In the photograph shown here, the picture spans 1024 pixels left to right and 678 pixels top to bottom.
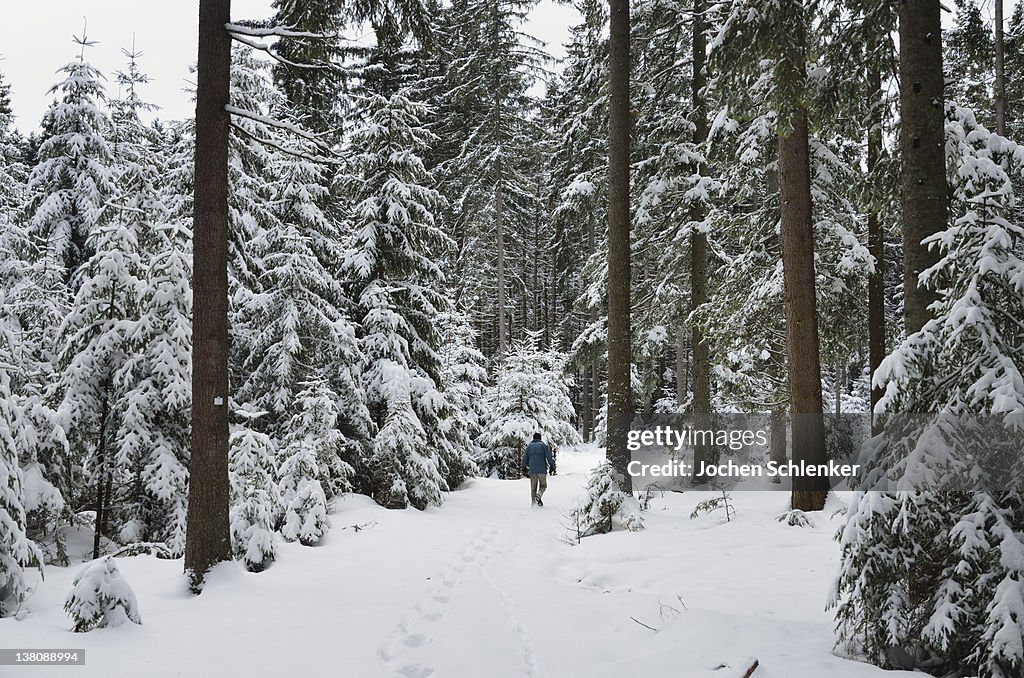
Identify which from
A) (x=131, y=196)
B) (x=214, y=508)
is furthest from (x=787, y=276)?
(x=131, y=196)

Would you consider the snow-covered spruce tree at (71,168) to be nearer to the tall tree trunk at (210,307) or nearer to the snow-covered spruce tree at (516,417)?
the tall tree trunk at (210,307)

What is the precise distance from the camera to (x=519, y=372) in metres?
23.0

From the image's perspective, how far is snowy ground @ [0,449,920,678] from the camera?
4.82 metres

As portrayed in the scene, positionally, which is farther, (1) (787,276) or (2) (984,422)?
(1) (787,276)

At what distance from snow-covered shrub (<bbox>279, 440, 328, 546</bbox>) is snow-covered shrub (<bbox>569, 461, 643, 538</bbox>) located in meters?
4.55

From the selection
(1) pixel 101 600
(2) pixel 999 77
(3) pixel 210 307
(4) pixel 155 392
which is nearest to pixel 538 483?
(4) pixel 155 392

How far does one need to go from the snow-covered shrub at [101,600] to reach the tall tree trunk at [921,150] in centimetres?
707

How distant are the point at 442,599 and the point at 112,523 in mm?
6443

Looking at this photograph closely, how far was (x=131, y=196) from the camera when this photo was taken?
1083 cm

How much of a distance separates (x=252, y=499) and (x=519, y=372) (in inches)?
606

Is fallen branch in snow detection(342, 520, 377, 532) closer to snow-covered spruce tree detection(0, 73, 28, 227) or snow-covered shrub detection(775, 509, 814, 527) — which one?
snow-covered shrub detection(775, 509, 814, 527)

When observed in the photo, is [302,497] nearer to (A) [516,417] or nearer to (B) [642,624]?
(B) [642,624]

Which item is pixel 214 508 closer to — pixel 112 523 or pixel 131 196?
pixel 112 523

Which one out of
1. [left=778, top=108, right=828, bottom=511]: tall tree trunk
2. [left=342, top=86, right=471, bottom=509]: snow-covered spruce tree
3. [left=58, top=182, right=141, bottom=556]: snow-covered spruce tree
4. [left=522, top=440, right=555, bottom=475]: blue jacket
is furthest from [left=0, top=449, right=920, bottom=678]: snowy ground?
[left=522, top=440, right=555, bottom=475]: blue jacket
